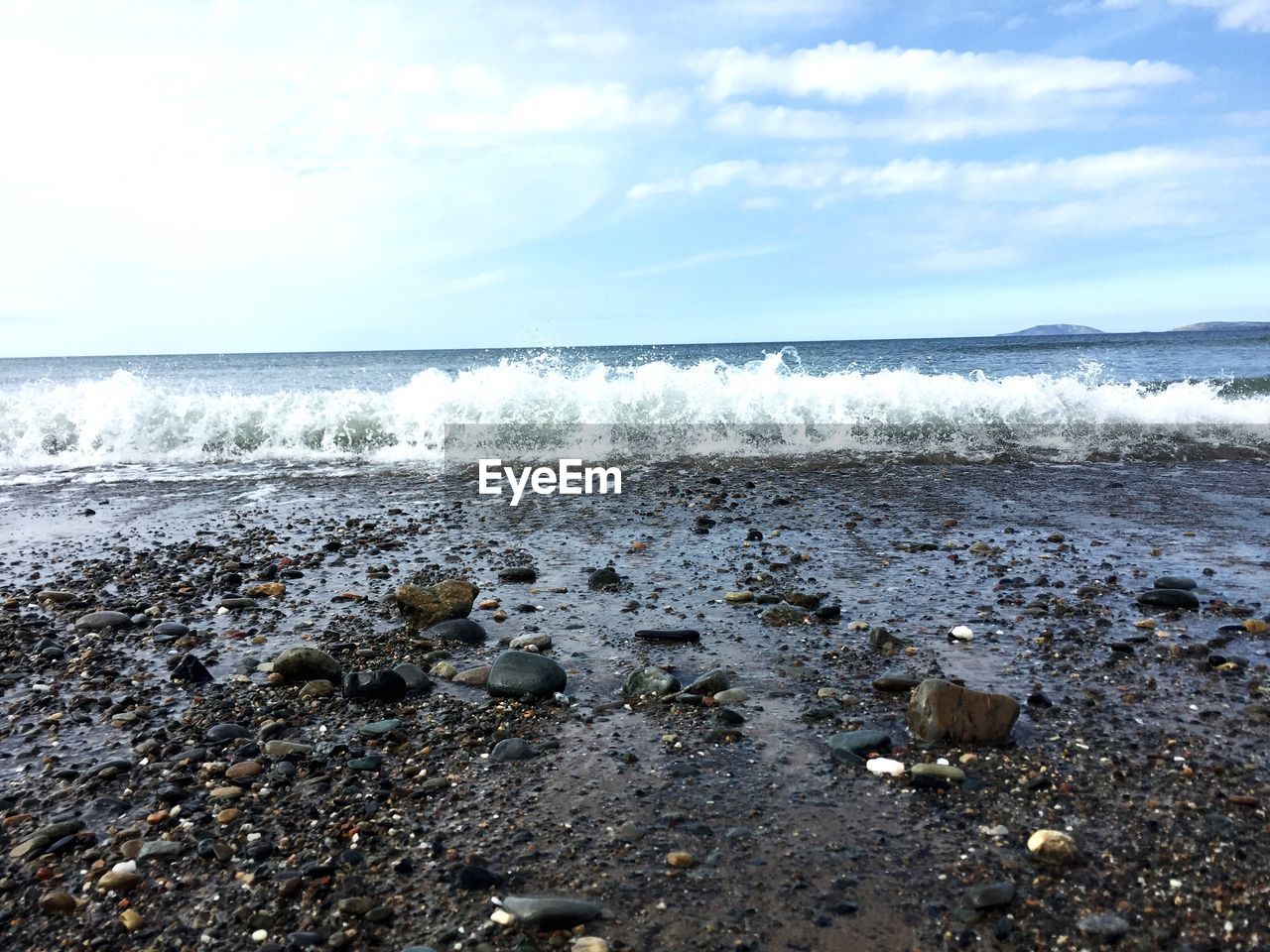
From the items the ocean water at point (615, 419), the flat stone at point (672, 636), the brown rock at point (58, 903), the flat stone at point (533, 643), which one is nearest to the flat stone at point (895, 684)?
the flat stone at point (672, 636)

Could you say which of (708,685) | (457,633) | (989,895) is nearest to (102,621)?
(457,633)

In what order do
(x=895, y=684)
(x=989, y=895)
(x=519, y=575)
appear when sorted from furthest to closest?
(x=519, y=575) → (x=895, y=684) → (x=989, y=895)

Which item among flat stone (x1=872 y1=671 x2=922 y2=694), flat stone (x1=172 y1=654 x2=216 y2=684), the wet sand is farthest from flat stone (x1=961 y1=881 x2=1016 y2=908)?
flat stone (x1=172 y1=654 x2=216 y2=684)

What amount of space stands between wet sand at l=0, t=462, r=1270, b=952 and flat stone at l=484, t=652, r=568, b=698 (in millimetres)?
76

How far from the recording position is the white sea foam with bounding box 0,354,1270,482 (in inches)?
504

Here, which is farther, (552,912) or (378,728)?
(378,728)

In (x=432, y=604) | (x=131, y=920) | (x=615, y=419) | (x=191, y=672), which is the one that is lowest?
(x=131, y=920)

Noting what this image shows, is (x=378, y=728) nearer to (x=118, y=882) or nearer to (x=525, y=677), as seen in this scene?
(x=525, y=677)

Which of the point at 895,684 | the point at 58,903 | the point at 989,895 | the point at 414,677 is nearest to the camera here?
the point at 989,895

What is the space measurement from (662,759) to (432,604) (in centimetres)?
214

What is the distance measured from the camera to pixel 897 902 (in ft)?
7.64

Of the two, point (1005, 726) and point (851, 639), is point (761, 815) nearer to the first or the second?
point (1005, 726)

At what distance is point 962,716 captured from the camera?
326 centimetres

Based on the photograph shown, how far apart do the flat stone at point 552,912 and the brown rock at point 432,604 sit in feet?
8.70
